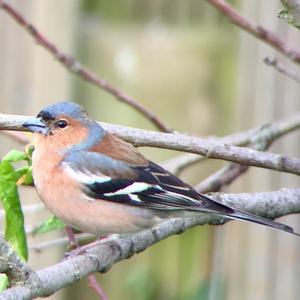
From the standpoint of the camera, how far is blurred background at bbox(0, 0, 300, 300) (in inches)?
178

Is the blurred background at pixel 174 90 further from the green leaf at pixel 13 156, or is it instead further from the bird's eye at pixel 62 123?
the green leaf at pixel 13 156

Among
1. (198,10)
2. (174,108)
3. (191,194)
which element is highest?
(198,10)

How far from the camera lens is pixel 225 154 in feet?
9.66

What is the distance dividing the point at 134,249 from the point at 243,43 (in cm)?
183

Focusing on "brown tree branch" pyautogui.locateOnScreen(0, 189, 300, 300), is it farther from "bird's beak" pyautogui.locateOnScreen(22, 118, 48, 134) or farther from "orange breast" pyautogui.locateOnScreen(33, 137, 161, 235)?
"bird's beak" pyautogui.locateOnScreen(22, 118, 48, 134)

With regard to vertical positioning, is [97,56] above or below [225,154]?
above

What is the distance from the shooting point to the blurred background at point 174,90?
4.53 metres

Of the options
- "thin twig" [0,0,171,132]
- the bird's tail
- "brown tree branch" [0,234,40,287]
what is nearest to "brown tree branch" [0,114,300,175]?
the bird's tail

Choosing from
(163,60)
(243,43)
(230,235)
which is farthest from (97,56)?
(230,235)

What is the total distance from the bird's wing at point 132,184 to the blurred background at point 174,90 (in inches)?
51.6

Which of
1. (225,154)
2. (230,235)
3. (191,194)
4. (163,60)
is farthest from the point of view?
(163,60)

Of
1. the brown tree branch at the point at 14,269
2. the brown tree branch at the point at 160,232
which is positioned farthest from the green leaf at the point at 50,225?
the brown tree branch at the point at 14,269

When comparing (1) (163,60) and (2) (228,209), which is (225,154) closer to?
(2) (228,209)

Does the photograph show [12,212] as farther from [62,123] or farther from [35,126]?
[62,123]
